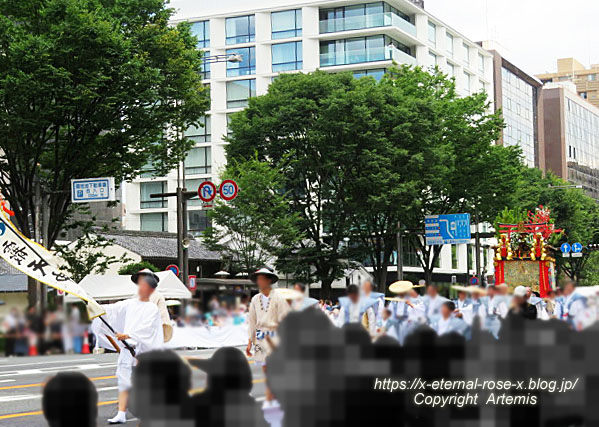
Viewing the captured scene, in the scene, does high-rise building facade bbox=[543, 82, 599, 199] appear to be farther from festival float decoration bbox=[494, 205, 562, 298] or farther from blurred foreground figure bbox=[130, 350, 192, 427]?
blurred foreground figure bbox=[130, 350, 192, 427]

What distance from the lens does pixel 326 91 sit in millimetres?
38875

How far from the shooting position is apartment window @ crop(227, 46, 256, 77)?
6281 centimetres

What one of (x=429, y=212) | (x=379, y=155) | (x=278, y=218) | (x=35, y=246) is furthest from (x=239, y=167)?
(x=35, y=246)

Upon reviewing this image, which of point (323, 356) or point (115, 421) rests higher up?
point (323, 356)

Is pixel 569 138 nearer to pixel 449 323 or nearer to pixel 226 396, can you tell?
pixel 449 323

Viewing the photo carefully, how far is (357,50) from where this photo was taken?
195ft

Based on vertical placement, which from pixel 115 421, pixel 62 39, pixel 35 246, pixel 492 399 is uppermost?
pixel 62 39

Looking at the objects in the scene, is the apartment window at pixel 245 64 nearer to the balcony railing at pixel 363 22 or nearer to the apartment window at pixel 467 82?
the balcony railing at pixel 363 22

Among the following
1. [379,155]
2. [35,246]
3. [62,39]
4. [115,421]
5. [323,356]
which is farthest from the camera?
[379,155]

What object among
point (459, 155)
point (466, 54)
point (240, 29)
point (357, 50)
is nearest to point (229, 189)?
point (459, 155)

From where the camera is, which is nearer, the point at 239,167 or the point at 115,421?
the point at 115,421

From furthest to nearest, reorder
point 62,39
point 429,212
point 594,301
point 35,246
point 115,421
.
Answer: point 429,212 < point 62,39 < point 115,421 < point 35,246 < point 594,301

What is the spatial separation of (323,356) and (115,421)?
685cm

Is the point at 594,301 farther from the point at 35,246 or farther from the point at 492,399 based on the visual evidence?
the point at 35,246
